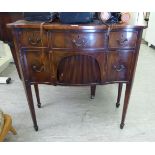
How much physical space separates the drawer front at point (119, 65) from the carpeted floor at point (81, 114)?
1.29ft

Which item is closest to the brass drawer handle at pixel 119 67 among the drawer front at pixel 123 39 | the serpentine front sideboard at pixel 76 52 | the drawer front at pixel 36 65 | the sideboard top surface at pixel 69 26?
the serpentine front sideboard at pixel 76 52

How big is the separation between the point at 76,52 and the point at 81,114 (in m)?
0.61

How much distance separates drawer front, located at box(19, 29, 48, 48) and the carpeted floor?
1.95 ft

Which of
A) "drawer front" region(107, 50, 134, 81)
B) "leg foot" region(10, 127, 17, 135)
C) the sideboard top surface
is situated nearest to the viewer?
the sideboard top surface

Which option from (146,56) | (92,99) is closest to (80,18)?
(92,99)

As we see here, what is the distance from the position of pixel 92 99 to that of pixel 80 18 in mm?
868

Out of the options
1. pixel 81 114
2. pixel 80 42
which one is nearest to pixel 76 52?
pixel 80 42

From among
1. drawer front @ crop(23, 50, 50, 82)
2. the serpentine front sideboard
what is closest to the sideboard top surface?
the serpentine front sideboard

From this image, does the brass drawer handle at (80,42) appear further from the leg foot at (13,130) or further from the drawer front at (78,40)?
the leg foot at (13,130)

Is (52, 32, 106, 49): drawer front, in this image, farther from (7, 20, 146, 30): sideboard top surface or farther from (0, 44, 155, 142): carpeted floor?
(0, 44, 155, 142): carpeted floor

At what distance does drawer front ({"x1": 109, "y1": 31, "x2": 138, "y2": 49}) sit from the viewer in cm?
90

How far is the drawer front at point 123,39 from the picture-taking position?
2.95 feet

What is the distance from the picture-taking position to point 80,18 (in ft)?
2.86
